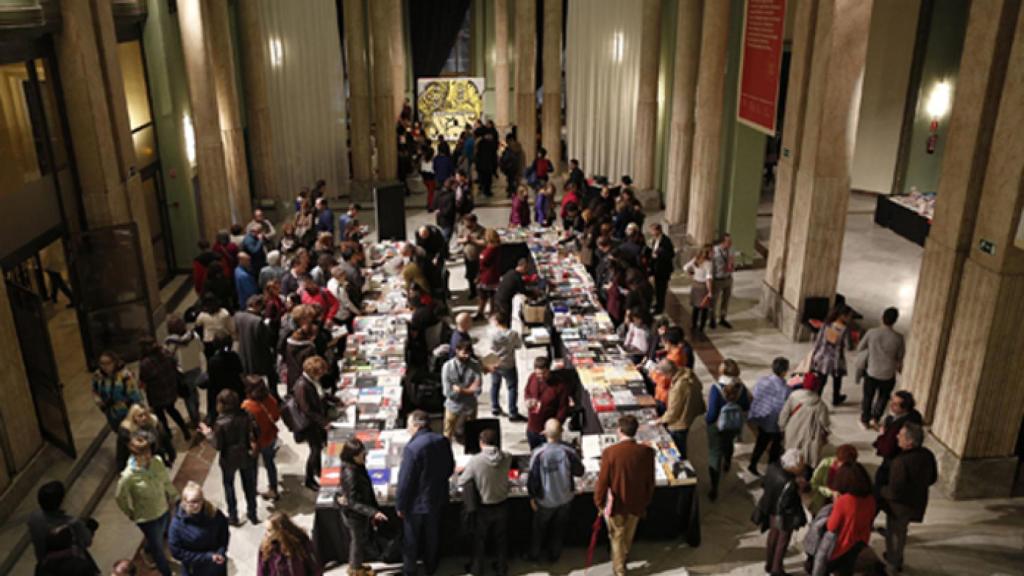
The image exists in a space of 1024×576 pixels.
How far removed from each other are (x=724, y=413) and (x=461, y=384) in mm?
2586

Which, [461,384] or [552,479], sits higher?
[461,384]

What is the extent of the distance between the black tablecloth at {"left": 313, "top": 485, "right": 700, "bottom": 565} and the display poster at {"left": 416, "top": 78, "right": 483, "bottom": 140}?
66.1 feet

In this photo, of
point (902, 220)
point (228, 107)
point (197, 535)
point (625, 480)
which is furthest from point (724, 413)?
point (228, 107)

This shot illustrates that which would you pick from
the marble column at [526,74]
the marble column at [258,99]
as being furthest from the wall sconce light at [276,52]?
the marble column at [526,74]

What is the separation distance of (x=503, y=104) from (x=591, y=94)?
586cm

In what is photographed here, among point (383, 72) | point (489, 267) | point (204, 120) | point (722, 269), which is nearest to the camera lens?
point (722, 269)

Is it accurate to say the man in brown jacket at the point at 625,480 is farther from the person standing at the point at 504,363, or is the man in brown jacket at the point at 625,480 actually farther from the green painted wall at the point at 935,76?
the green painted wall at the point at 935,76

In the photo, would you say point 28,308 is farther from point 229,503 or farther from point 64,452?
point 229,503

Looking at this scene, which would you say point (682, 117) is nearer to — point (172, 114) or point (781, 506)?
point (172, 114)

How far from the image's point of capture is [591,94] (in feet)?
67.8

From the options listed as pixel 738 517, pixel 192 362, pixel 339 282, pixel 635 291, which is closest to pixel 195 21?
pixel 339 282

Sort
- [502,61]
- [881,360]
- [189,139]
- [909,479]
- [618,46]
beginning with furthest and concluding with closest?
[502,61]
[618,46]
[189,139]
[881,360]
[909,479]

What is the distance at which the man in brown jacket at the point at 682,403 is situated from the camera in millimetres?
7945

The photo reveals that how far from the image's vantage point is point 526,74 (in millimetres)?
20469
